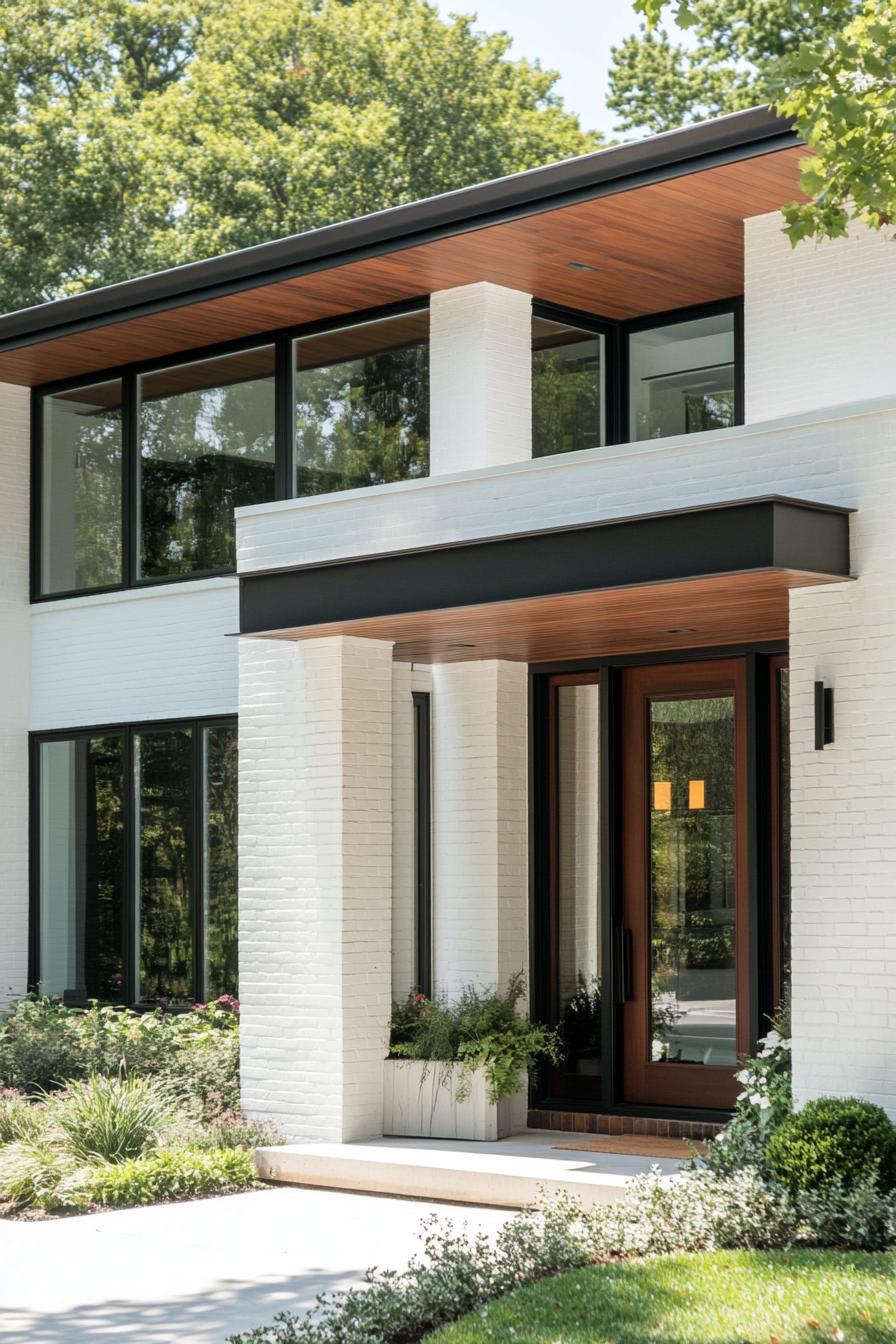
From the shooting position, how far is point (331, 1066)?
11.2 metres

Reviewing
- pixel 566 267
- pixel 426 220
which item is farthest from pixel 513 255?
pixel 426 220

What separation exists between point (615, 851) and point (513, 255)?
3985 millimetres

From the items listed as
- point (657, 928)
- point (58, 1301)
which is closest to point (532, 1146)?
point (657, 928)

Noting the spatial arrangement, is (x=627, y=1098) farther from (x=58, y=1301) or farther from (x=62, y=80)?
(x=62, y=80)

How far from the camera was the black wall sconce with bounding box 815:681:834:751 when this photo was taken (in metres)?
9.16

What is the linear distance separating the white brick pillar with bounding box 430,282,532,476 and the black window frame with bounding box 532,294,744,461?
423 millimetres

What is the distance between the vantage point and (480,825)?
12.0 m

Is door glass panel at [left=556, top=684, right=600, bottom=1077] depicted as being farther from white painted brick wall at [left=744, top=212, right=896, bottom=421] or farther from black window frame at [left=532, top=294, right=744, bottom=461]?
white painted brick wall at [left=744, top=212, right=896, bottom=421]

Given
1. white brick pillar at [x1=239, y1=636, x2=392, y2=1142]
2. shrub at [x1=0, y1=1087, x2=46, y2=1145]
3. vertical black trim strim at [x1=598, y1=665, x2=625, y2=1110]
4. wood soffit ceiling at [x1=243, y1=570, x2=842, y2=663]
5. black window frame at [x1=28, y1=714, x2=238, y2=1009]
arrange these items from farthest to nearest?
black window frame at [x1=28, y1=714, x2=238, y2=1009], vertical black trim strim at [x1=598, y1=665, x2=625, y2=1110], white brick pillar at [x1=239, y1=636, x2=392, y2=1142], shrub at [x1=0, y1=1087, x2=46, y2=1145], wood soffit ceiling at [x1=243, y1=570, x2=842, y2=663]

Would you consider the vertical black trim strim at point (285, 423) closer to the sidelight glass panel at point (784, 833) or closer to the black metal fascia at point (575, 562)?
the black metal fascia at point (575, 562)

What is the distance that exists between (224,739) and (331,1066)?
3.34 metres

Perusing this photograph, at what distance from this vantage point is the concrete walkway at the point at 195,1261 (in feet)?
23.7

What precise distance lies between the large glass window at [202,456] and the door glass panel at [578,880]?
10.5 ft

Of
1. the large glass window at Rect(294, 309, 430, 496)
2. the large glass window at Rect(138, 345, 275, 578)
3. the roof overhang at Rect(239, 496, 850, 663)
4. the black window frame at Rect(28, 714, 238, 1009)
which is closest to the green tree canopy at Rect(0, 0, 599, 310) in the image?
the large glass window at Rect(138, 345, 275, 578)
